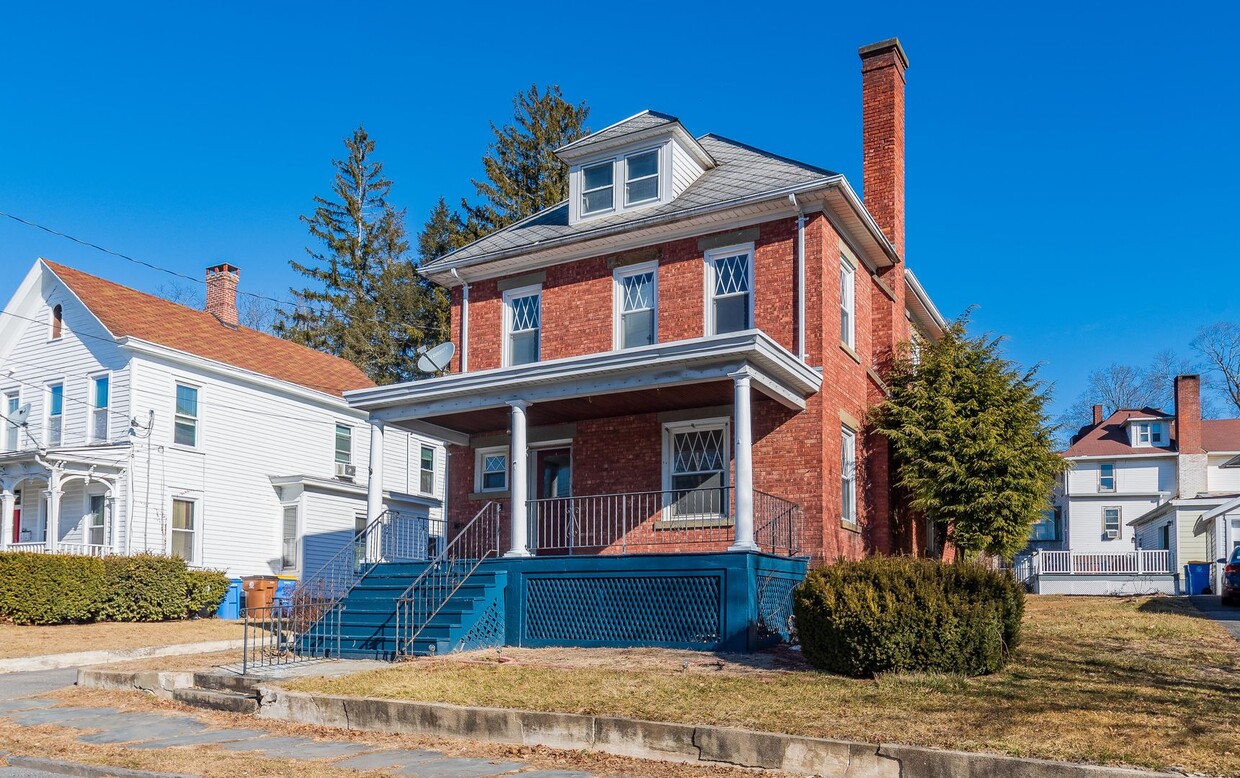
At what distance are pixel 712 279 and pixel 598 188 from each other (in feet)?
11.0

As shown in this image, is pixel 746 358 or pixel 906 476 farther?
pixel 906 476

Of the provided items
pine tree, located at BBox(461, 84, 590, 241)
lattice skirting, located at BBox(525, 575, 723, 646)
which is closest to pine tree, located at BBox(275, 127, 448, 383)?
pine tree, located at BBox(461, 84, 590, 241)

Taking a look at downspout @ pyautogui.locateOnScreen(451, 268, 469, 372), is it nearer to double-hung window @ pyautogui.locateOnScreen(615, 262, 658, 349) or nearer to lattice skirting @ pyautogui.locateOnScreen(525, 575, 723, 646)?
double-hung window @ pyautogui.locateOnScreen(615, 262, 658, 349)

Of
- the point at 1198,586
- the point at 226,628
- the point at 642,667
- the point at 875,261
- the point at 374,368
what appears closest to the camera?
the point at 642,667

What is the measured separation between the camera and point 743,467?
1483 centimetres

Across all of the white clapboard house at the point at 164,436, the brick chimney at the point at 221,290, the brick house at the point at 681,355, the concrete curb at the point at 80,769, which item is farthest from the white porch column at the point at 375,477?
the brick chimney at the point at 221,290

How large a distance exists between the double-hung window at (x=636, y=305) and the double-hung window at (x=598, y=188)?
5.43 feet

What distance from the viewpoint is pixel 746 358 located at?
591 inches

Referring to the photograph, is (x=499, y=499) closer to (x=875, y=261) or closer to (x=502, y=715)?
(x=875, y=261)

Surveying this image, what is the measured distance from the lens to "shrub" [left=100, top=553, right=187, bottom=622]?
75.8ft

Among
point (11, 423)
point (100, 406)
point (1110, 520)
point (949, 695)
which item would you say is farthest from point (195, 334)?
point (1110, 520)

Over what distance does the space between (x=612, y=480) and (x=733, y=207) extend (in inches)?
191

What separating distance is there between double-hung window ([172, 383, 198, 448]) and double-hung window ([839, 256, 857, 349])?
17444 mm

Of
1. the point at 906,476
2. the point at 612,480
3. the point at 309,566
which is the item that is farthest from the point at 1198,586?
the point at 309,566
